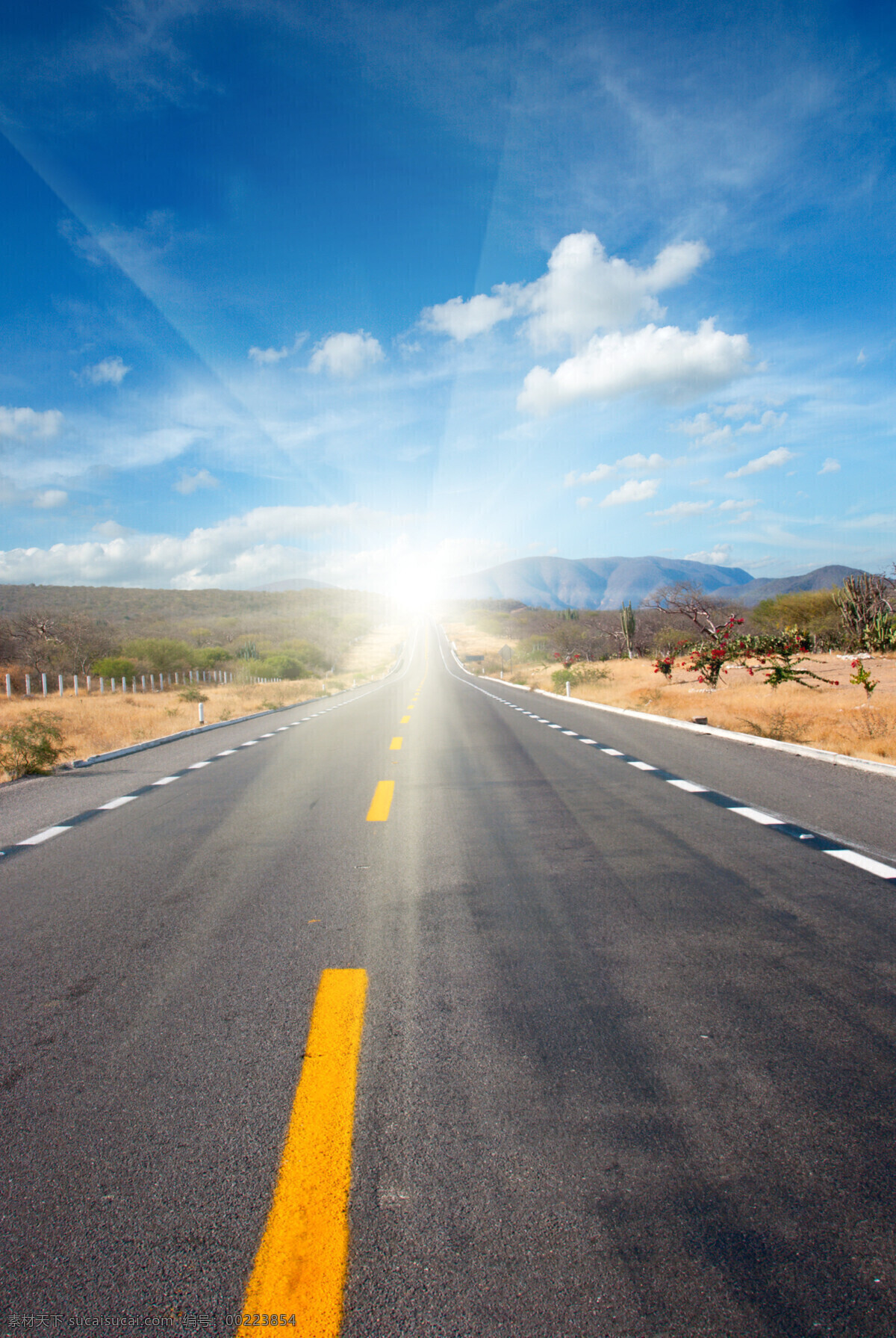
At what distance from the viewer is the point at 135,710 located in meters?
25.0

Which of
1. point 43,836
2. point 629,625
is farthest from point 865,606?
point 43,836

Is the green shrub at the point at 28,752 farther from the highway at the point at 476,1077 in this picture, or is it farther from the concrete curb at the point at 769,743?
the concrete curb at the point at 769,743

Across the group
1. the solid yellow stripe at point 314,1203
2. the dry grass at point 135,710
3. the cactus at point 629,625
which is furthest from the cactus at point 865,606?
the solid yellow stripe at point 314,1203

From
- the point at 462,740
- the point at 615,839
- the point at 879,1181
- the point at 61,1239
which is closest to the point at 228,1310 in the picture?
the point at 61,1239

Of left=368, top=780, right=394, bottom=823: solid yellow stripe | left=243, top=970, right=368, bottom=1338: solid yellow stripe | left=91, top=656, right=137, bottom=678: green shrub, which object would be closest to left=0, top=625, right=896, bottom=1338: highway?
left=243, top=970, right=368, bottom=1338: solid yellow stripe

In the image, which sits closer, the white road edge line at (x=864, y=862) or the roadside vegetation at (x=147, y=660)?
the white road edge line at (x=864, y=862)

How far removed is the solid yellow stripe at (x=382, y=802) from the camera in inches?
279

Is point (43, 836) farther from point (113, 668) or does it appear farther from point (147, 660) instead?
point (147, 660)

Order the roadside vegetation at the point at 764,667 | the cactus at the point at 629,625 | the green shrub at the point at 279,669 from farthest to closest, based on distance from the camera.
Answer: the green shrub at the point at 279,669
the cactus at the point at 629,625
the roadside vegetation at the point at 764,667

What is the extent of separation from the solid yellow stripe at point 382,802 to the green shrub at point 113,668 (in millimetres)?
36648

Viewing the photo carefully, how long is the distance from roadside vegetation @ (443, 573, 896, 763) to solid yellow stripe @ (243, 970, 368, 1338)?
33.6ft

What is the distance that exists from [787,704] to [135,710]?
806 inches

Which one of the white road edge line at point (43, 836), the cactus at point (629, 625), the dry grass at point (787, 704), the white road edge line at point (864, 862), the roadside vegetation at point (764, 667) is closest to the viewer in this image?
the white road edge line at point (864, 862)

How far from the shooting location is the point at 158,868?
5.35 metres
